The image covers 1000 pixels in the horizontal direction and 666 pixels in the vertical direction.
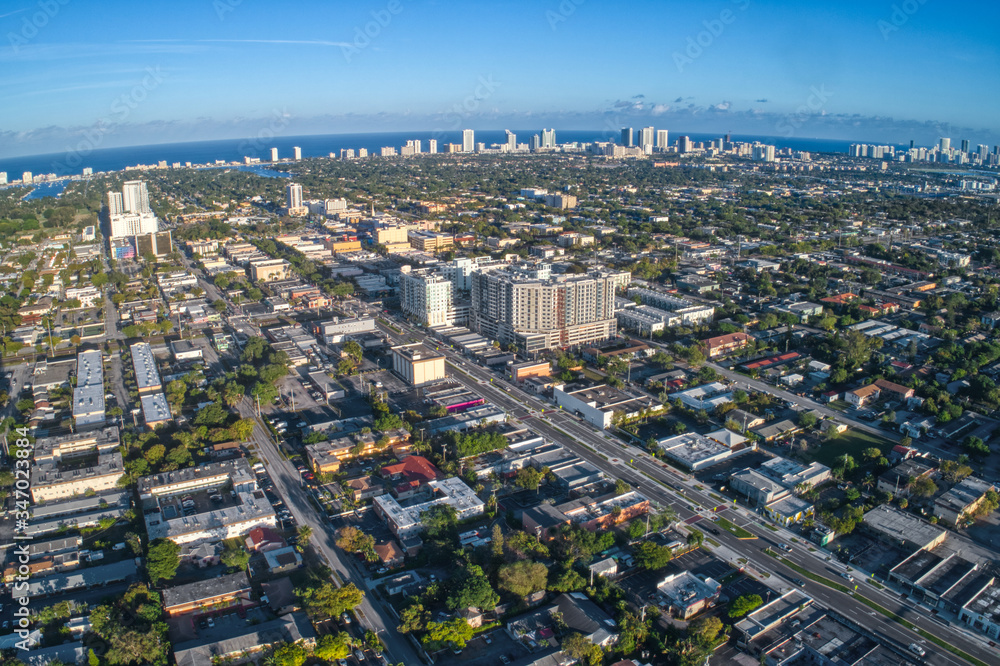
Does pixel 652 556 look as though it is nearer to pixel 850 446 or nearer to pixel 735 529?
pixel 735 529

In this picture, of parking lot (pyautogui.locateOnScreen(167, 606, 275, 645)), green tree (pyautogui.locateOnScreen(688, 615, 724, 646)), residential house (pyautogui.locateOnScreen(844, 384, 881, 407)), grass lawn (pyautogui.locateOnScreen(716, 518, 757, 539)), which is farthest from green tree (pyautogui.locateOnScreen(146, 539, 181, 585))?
residential house (pyautogui.locateOnScreen(844, 384, 881, 407))

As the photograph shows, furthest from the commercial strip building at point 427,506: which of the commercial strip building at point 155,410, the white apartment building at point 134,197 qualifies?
the white apartment building at point 134,197

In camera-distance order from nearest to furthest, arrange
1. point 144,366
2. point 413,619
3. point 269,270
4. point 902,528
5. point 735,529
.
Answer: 1. point 413,619
2. point 902,528
3. point 735,529
4. point 144,366
5. point 269,270

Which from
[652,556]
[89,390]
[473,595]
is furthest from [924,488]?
[89,390]

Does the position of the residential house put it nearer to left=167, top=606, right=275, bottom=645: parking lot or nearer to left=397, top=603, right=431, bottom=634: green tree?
left=397, top=603, right=431, bottom=634: green tree

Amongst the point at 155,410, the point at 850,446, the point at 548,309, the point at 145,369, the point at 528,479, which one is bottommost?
the point at 850,446

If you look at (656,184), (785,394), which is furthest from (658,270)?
(656,184)
